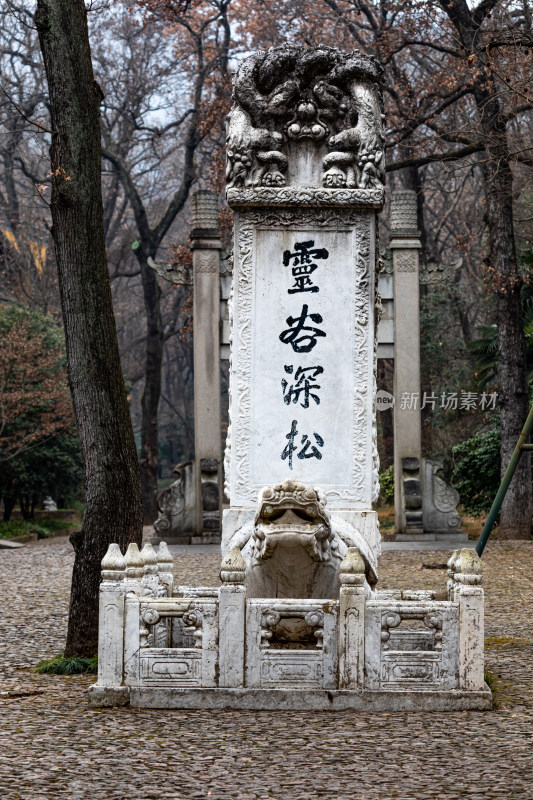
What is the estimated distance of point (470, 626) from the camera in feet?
20.9

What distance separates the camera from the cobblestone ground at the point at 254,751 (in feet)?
16.0

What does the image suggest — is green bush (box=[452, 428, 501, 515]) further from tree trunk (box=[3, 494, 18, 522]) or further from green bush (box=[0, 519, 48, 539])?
tree trunk (box=[3, 494, 18, 522])

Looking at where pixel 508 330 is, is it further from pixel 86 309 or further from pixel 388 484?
pixel 86 309

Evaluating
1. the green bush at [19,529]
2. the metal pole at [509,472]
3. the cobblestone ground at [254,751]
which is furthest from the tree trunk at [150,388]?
the cobblestone ground at [254,751]

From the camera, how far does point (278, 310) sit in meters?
7.80

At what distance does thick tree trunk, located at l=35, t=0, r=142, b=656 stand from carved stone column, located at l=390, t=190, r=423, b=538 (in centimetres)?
969

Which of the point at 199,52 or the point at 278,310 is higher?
the point at 199,52

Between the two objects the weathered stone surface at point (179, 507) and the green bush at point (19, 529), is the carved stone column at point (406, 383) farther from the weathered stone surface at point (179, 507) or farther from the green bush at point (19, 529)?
the green bush at point (19, 529)

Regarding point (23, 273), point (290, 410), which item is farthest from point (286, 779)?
point (23, 273)

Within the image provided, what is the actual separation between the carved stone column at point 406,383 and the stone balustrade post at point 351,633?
11.5 metres

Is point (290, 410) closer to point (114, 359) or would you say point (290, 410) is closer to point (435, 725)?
point (114, 359)

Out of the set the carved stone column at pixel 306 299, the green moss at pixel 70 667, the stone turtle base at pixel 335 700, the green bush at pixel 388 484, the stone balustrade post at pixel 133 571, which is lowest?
the green moss at pixel 70 667

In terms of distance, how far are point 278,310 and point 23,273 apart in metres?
20.9

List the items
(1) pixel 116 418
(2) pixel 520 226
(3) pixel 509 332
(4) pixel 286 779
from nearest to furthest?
(4) pixel 286 779 → (1) pixel 116 418 → (3) pixel 509 332 → (2) pixel 520 226
